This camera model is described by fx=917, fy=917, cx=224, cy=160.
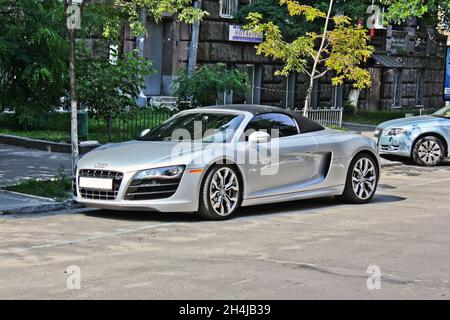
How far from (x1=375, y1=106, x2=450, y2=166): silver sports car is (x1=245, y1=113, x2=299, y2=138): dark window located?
A: 25.7 feet

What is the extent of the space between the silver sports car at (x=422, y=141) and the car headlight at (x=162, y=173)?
1003cm

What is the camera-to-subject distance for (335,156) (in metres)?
12.6

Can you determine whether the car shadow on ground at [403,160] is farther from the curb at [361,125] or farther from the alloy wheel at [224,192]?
the alloy wheel at [224,192]

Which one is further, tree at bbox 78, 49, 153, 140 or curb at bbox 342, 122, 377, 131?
curb at bbox 342, 122, 377, 131

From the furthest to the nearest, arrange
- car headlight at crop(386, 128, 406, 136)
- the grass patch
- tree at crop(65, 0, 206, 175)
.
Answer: car headlight at crop(386, 128, 406, 136), tree at crop(65, 0, 206, 175), the grass patch

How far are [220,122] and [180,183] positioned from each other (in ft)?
5.20

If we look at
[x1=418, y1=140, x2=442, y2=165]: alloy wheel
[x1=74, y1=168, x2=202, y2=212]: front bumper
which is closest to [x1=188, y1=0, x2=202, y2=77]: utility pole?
[x1=418, y1=140, x2=442, y2=165]: alloy wheel

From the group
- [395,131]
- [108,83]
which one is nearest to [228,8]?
[108,83]

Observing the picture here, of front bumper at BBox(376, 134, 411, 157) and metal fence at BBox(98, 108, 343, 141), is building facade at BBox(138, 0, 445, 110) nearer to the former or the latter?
metal fence at BBox(98, 108, 343, 141)

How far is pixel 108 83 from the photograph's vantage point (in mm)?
20562

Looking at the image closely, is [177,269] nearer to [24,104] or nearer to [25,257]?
[25,257]

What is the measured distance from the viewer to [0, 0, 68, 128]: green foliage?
18.6 meters

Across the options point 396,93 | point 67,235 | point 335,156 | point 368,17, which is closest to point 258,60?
point 368,17

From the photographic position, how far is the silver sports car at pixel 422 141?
19.7 metres
